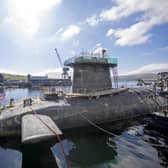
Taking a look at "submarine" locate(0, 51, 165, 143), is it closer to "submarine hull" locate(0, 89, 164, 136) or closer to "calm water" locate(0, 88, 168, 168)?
"submarine hull" locate(0, 89, 164, 136)

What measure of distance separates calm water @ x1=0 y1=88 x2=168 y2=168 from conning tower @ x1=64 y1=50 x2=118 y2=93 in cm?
1168

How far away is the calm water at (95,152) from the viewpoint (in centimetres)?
1342

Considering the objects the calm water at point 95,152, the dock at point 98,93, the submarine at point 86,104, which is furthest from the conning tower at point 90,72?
the calm water at point 95,152

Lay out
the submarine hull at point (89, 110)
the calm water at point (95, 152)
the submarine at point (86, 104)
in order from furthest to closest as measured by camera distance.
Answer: the submarine at point (86, 104), the submarine hull at point (89, 110), the calm water at point (95, 152)

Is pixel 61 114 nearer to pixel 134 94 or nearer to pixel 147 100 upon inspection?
pixel 134 94

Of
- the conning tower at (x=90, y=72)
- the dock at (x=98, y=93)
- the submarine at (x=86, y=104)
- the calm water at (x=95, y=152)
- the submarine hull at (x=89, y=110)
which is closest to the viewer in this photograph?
the calm water at (x=95, y=152)

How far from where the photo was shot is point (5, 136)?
63.7ft

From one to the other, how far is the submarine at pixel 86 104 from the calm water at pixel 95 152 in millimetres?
2862

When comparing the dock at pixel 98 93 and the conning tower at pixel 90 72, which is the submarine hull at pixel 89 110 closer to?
the dock at pixel 98 93

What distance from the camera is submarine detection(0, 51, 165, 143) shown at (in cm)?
2073

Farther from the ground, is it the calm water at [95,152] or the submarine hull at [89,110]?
the submarine hull at [89,110]

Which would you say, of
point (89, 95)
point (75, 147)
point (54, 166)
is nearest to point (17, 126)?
point (75, 147)

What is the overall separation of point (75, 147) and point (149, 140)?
841cm

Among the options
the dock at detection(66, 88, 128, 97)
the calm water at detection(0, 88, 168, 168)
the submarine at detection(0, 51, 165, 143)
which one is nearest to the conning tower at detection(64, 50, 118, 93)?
the submarine at detection(0, 51, 165, 143)
